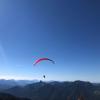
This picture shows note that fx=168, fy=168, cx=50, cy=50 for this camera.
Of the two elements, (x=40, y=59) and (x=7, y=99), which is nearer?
(x=40, y=59)
